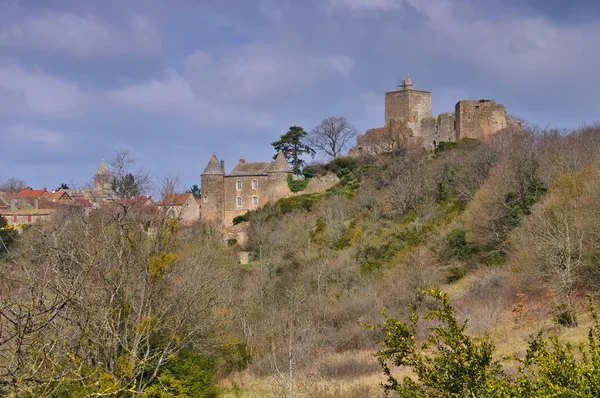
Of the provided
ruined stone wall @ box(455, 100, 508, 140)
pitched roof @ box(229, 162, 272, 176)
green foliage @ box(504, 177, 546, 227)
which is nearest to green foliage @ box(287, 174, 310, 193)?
pitched roof @ box(229, 162, 272, 176)

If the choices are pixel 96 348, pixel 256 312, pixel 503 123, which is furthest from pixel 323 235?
pixel 96 348

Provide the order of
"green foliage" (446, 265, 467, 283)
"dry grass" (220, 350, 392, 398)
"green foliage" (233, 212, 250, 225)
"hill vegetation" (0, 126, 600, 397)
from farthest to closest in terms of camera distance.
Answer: "green foliage" (233, 212, 250, 225) < "green foliage" (446, 265, 467, 283) < "dry grass" (220, 350, 392, 398) < "hill vegetation" (0, 126, 600, 397)

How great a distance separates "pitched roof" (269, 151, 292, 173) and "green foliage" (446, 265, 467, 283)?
22.3 meters

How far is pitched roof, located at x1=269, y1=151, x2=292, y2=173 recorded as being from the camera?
4959 cm

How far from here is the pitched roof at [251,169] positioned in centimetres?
5028

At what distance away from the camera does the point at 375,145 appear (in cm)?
5041

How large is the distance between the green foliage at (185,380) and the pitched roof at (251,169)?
1220 inches

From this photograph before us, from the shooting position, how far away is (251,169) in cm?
5081

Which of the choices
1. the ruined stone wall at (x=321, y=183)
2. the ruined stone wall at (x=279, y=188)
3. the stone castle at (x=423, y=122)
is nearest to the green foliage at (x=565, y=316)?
the stone castle at (x=423, y=122)

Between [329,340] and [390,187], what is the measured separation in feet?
52.4

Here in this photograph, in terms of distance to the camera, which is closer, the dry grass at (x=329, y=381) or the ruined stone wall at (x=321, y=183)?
the dry grass at (x=329, y=381)

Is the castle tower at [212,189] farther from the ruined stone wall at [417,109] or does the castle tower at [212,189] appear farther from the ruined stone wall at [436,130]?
the ruined stone wall at [436,130]

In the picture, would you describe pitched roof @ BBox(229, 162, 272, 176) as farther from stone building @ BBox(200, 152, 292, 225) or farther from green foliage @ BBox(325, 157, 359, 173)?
green foliage @ BBox(325, 157, 359, 173)

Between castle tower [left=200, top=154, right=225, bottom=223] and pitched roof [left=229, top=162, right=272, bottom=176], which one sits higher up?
pitched roof [left=229, top=162, right=272, bottom=176]
